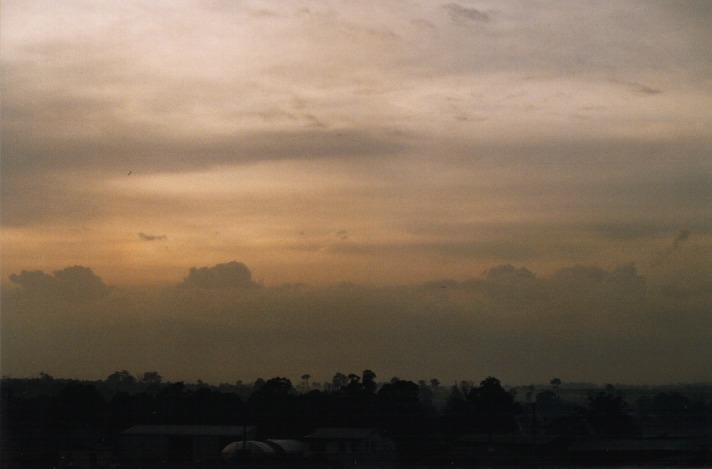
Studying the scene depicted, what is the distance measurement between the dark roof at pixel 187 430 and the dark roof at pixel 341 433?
61 centimetres

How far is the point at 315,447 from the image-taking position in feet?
28.1

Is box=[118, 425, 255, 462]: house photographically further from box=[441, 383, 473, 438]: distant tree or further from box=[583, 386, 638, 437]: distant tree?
box=[583, 386, 638, 437]: distant tree

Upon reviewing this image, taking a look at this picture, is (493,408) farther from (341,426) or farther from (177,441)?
Answer: (177,441)

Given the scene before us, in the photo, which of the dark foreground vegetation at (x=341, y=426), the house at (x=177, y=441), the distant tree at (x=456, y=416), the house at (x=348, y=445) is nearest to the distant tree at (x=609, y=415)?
the dark foreground vegetation at (x=341, y=426)

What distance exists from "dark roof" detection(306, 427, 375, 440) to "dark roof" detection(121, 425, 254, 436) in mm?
608

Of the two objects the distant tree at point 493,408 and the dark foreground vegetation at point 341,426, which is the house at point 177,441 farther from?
the distant tree at point 493,408

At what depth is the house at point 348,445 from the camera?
27.4 feet

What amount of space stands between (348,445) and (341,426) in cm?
39

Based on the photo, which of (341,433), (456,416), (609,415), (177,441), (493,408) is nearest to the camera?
(177,441)

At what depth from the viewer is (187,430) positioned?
884 cm

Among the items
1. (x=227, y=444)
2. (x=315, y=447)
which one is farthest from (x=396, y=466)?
(x=227, y=444)

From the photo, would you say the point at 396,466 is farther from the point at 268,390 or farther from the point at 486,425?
the point at 268,390

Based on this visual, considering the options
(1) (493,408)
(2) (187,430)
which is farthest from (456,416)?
(2) (187,430)

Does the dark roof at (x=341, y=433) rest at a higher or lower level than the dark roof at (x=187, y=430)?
lower
